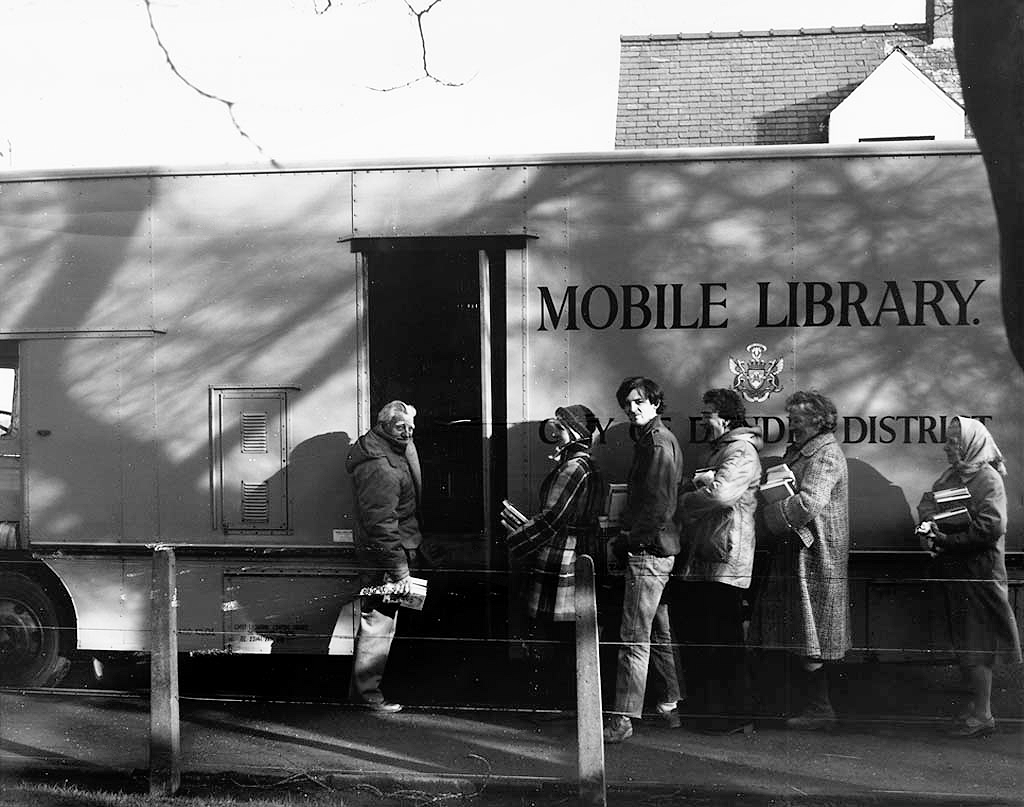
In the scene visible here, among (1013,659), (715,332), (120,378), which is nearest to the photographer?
(1013,659)

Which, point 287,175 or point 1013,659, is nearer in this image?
point 1013,659

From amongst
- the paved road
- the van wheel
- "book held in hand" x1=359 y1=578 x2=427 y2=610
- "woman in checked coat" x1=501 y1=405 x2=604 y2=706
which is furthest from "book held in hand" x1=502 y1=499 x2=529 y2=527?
the van wheel

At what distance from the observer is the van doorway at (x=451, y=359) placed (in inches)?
221

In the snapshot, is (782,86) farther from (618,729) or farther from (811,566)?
(618,729)

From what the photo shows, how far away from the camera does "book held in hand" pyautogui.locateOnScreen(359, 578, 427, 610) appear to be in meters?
5.45

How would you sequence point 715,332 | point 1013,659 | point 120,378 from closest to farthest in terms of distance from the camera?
point 1013,659, point 715,332, point 120,378

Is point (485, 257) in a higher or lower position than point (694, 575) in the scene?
higher

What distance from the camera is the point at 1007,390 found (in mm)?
5277

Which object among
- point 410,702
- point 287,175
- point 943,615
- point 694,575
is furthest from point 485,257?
point 943,615

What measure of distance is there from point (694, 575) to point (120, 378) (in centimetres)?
331

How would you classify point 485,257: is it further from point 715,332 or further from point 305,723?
point 305,723

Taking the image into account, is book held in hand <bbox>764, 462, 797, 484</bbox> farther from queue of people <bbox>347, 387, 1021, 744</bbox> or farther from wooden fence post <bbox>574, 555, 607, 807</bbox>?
wooden fence post <bbox>574, 555, 607, 807</bbox>

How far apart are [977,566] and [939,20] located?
283cm

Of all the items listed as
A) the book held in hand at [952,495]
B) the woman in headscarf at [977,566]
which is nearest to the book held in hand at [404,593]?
the woman in headscarf at [977,566]
